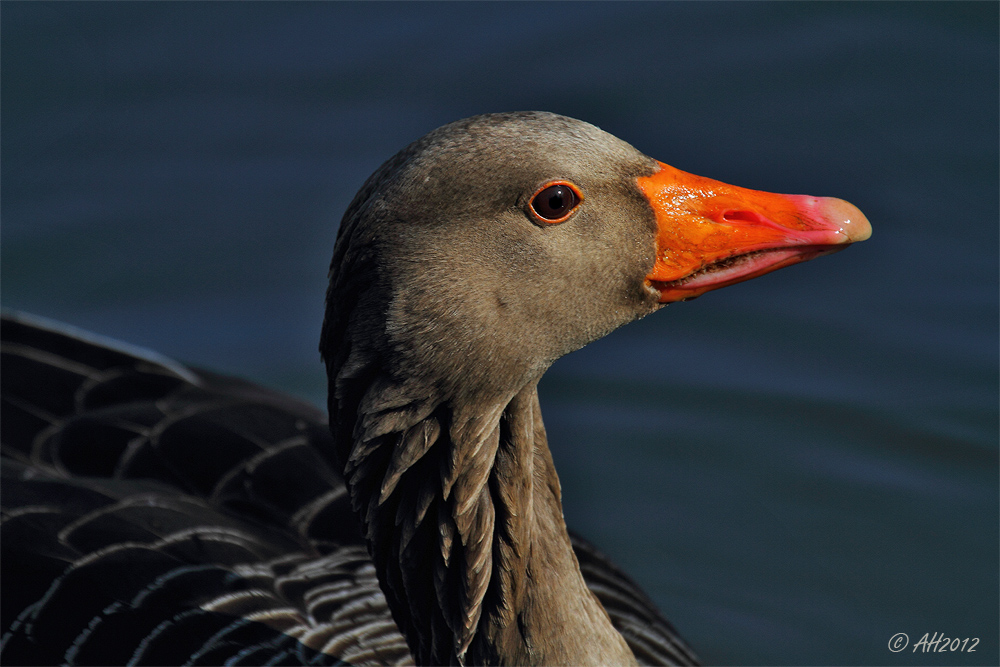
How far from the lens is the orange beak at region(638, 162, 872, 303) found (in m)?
3.59

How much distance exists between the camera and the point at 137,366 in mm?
6043

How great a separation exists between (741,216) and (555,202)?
0.67 meters

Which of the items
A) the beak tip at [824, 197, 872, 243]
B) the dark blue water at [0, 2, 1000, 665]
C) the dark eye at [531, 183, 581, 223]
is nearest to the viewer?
the dark eye at [531, 183, 581, 223]

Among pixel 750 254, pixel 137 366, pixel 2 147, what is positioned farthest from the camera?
pixel 2 147

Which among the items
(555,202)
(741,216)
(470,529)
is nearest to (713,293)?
(741,216)

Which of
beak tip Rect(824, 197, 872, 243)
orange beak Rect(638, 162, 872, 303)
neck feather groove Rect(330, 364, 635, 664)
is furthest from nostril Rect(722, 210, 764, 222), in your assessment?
neck feather groove Rect(330, 364, 635, 664)

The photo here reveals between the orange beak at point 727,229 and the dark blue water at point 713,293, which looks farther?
the dark blue water at point 713,293

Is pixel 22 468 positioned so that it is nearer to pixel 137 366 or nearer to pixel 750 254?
pixel 137 366

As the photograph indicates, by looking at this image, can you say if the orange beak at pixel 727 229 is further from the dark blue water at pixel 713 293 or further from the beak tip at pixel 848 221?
the dark blue water at pixel 713 293

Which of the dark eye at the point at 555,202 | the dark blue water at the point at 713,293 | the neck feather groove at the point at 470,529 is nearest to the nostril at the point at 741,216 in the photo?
the dark eye at the point at 555,202

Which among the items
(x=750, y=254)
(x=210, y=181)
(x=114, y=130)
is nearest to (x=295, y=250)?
(x=210, y=181)

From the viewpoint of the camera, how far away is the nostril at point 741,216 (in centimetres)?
364

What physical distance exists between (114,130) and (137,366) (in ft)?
11.9

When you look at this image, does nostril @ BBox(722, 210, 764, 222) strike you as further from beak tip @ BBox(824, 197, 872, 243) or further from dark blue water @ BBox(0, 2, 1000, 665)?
dark blue water @ BBox(0, 2, 1000, 665)
